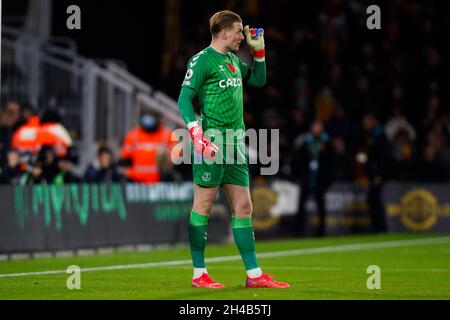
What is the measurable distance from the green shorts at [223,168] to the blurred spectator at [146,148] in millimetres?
9946

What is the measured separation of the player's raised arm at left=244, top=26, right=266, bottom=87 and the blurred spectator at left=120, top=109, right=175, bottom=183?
9.59 m

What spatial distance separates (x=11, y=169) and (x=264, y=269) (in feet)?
16.5

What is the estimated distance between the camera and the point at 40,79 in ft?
73.6

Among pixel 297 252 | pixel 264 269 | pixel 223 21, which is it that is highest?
pixel 223 21

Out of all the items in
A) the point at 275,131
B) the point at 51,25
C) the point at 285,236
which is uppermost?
the point at 51,25

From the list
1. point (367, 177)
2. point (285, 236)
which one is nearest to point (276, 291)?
point (285, 236)

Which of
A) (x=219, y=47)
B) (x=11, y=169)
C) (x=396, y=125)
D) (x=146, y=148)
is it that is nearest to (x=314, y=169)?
(x=146, y=148)

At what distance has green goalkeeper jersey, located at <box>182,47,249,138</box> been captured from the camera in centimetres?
1033

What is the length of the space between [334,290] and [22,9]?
650 inches

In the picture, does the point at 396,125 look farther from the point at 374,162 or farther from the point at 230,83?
the point at 230,83

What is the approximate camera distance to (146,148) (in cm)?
2077
